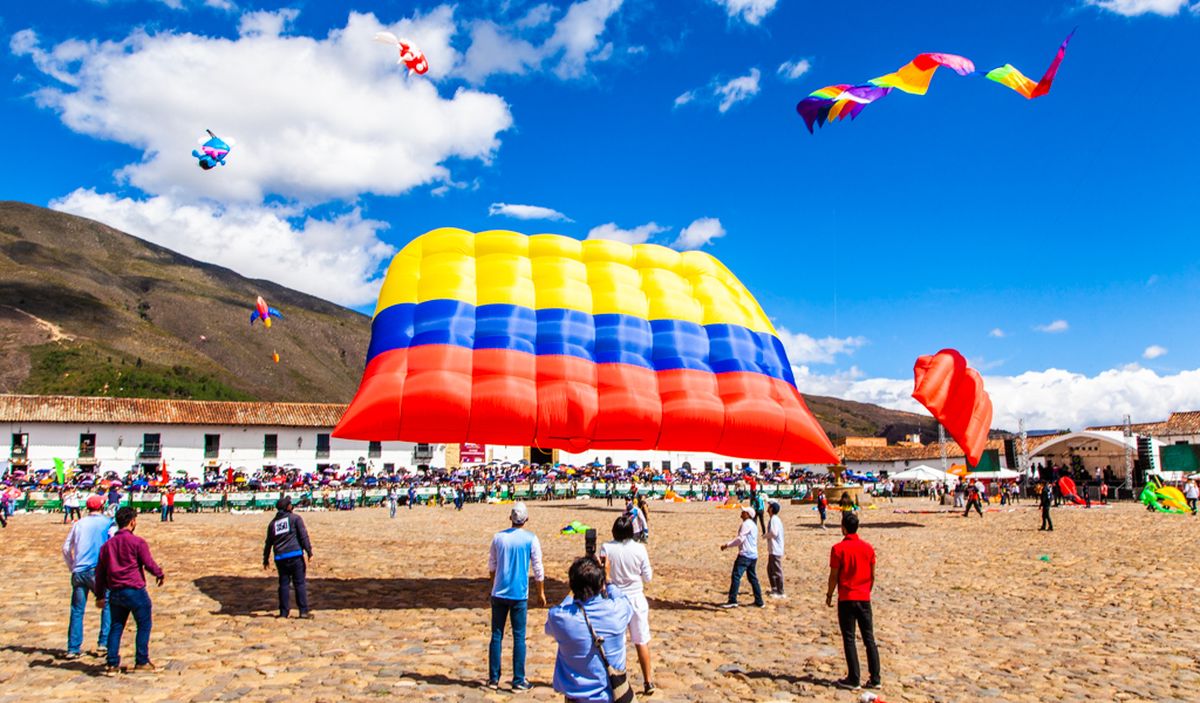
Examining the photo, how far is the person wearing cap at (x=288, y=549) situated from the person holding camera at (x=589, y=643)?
781cm

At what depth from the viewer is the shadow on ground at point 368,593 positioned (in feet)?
47.2

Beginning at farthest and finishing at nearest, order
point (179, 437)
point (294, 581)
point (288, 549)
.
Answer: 1. point (179, 437)
2. point (294, 581)
3. point (288, 549)

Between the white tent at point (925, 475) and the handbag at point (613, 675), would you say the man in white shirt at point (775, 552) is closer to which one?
the handbag at point (613, 675)

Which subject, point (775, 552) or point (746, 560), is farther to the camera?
point (775, 552)

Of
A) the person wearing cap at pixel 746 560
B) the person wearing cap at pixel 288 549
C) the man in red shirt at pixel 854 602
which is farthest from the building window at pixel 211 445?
the man in red shirt at pixel 854 602

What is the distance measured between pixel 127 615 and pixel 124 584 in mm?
443

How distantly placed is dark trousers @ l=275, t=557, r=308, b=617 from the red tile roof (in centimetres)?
6117

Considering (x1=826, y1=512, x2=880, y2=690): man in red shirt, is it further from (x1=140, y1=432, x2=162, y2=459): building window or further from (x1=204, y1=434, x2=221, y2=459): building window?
(x1=140, y1=432, x2=162, y2=459): building window

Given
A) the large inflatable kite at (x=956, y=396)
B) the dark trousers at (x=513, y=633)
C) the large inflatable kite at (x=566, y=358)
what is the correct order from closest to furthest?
the dark trousers at (x=513, y=633)
the large inflatable kite at (x=566, y=358)
the large inflatable kite at (x=956, y=396)

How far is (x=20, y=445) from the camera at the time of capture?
6172cm

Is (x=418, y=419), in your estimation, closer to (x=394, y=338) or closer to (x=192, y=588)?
(x=394, y=338)

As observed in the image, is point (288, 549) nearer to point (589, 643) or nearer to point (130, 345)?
point (589, 643)

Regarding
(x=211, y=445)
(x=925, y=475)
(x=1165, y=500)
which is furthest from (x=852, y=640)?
(x=211, y=445)

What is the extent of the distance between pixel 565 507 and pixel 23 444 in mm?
42815
